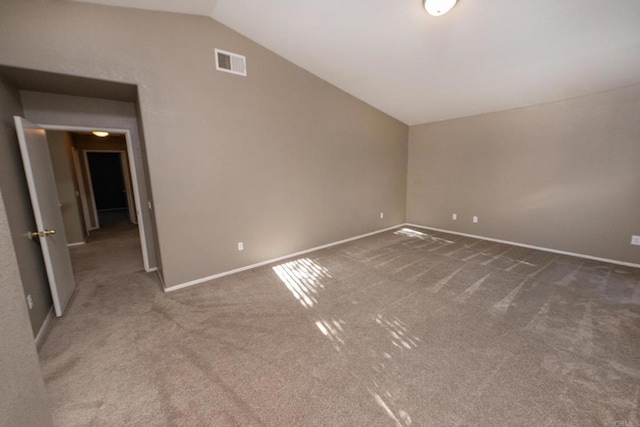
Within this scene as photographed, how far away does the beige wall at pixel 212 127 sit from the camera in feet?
7.52

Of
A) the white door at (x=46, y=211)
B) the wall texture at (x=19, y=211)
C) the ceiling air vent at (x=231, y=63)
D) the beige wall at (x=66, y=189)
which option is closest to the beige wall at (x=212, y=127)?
the ceiling air vent at (x=231, y=63)

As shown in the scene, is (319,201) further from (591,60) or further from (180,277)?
(591,60)

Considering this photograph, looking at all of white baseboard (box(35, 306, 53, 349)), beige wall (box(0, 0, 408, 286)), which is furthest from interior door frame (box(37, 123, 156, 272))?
white baseboard (box(35, 306, 53, 349))

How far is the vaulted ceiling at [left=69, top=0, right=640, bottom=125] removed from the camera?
238cm

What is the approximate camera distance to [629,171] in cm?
334

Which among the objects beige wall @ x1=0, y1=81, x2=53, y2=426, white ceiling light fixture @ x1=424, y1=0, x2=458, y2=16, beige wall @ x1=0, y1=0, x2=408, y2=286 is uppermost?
white ceiling light fixture @ x1=424, y1=0, x2=458, y2=16

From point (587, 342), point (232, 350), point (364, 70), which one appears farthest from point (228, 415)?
point (364, 70)

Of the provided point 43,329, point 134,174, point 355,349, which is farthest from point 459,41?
point 43,329

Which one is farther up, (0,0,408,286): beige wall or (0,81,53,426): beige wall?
(0,0,408,286): beige wall

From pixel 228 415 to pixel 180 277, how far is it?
6.66ft

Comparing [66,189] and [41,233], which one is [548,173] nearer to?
[41,233]

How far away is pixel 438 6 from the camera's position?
2.36 meters

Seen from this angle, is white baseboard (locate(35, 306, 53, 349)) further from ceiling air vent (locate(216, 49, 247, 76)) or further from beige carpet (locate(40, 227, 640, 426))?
ceiling air vent (locate(216, 49, 247, 76))

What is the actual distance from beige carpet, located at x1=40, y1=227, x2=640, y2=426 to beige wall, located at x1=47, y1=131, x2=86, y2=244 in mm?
2665
